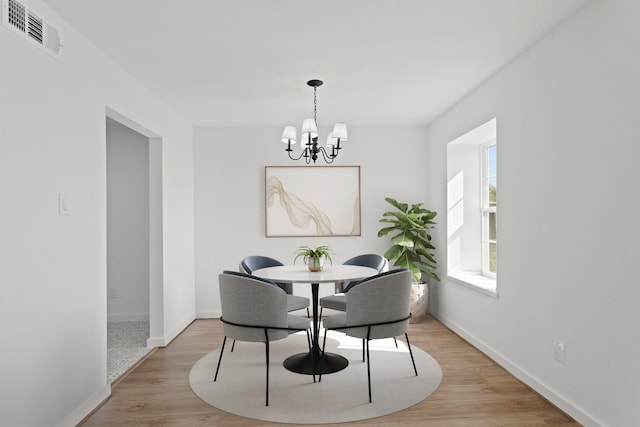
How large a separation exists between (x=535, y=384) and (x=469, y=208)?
229 centimetres

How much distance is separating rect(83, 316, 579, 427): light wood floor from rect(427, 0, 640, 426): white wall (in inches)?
6.5

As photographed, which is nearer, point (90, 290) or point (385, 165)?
point (90, 290)

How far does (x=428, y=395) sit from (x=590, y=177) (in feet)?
5.69

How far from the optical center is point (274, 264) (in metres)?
4.60

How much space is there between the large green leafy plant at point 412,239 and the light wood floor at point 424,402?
1361 millimetres

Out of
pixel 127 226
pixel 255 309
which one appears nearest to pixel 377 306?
pixel 255 309

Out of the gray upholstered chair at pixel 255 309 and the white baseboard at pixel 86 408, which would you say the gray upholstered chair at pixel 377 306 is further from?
the white baseboard at pixel 86 408

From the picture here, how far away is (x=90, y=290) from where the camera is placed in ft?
9.45

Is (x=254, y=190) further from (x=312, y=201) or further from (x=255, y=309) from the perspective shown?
(x=255, y=309)

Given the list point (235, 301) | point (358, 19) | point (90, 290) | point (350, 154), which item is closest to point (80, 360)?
point (90, 290)

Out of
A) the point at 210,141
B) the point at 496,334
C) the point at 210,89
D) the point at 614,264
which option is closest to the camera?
the point at 614,264

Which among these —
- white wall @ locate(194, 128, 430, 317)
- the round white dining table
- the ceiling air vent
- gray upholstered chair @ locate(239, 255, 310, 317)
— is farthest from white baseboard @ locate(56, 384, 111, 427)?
white wall @ locate(194, 128, 430, 317)

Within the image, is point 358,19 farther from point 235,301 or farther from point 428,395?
point 428,395

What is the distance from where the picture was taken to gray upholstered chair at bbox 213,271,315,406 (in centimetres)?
292
